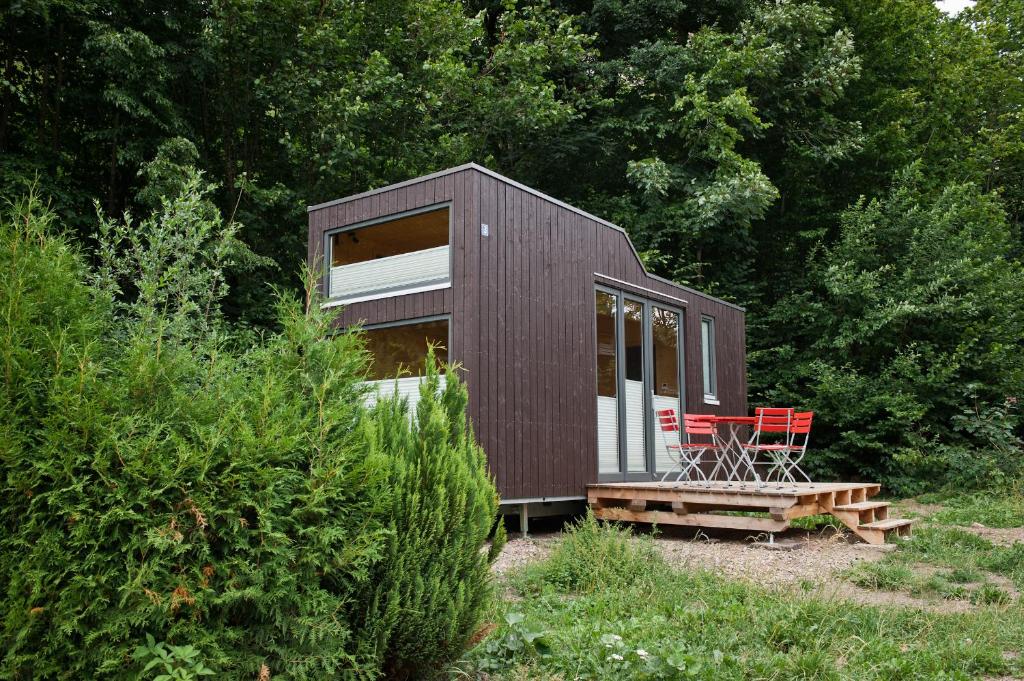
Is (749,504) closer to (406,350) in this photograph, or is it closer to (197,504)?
(406,350)

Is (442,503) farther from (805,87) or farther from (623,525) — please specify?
(805,87)

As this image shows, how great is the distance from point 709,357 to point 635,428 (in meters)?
2.29

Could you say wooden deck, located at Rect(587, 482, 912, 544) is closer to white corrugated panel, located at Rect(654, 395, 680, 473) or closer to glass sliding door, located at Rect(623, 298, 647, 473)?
glass sliding door, located at Rect(623, 298, 647, 473)

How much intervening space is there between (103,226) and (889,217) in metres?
14.8

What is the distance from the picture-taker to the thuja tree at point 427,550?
282 cm

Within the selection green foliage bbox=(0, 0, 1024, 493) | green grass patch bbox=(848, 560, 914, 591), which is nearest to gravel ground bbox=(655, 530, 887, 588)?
green grass patch bbox=(848, 560, 914, 591)

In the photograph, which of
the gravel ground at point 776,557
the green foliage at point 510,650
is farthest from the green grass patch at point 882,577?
the green foliage at point 510,650

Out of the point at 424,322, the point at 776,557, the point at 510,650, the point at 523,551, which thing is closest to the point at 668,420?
the point at 776,557

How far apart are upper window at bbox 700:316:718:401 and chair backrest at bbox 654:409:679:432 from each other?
5.63ft

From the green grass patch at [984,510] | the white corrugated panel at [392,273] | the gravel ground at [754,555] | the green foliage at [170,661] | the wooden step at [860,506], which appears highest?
the white corrugated panel at [392,273]

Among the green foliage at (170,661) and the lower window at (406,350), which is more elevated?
the lower window at (406,350)

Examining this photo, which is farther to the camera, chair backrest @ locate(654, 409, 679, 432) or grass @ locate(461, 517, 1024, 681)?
chair backrest @ locate(654, 409, 679, 432)

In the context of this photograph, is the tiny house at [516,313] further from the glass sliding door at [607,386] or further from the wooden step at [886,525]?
the wooden step at [886,525]

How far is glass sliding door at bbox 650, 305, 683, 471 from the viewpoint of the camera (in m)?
9.47
